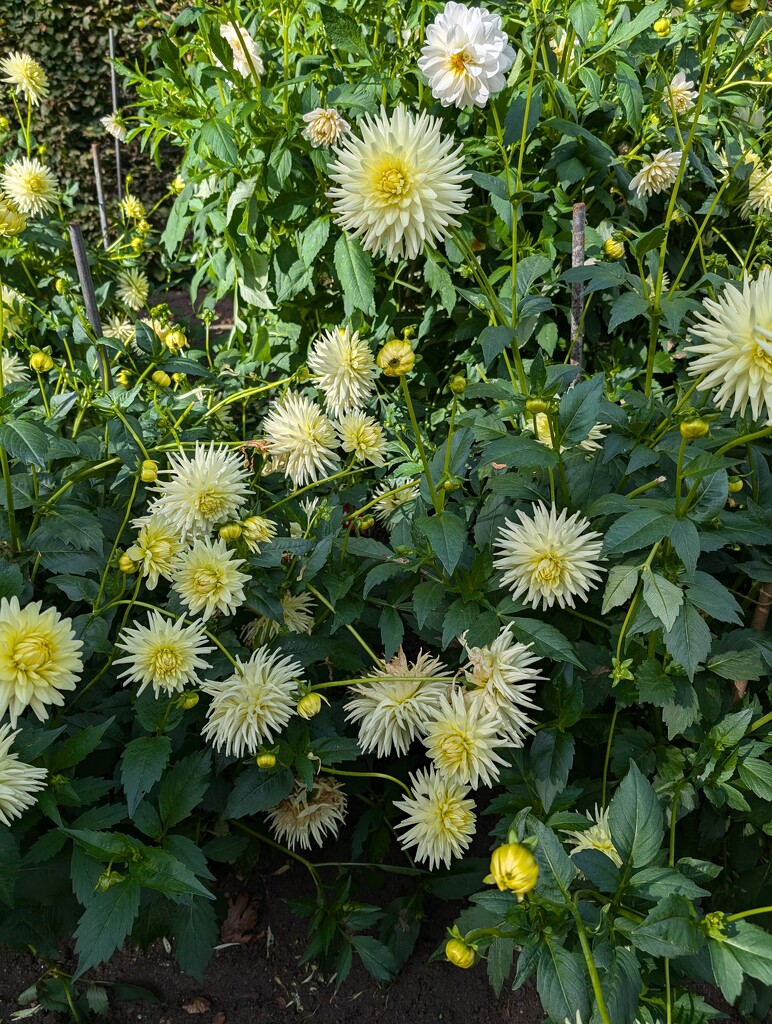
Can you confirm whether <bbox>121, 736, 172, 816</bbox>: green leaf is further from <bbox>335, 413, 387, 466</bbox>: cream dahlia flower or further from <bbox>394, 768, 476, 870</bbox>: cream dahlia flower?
<bbox>335, 413, 387, 466</bbox>: cream dahlia flower

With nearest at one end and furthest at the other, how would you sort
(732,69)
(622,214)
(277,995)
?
(277,995)
(732,69)
(622,214)

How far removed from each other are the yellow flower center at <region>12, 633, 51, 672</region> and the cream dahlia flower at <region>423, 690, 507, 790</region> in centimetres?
65

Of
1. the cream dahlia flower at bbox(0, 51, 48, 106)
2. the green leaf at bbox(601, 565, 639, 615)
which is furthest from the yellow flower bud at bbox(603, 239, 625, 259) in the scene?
the cream dahlia flower at bbox(0, 51, 48, 106)

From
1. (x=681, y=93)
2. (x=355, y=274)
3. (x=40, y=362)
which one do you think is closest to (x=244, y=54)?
(x=355, y=274)

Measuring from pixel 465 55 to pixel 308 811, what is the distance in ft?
5.05

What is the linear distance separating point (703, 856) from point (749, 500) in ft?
2.50

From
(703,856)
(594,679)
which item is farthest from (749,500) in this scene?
(703,856)

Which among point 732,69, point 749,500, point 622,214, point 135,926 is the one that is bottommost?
point 135,926

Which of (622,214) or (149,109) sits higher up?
(149,109)

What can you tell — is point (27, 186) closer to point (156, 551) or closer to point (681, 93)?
point (156, 551)

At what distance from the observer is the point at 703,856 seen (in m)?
1.68

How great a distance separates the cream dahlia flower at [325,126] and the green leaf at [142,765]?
1517 millimetres

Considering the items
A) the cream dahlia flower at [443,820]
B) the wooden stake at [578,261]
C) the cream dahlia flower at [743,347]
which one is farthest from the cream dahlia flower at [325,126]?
the cream dahlia flower at [443,820]

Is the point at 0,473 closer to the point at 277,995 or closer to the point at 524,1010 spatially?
the point at 277,995
